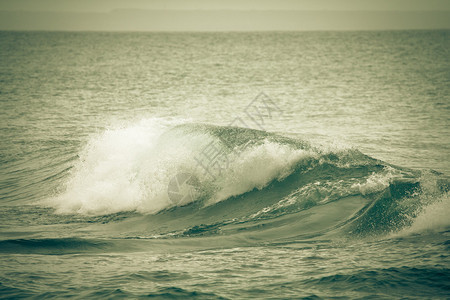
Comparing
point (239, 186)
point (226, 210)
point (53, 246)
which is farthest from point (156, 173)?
point (53, 246)

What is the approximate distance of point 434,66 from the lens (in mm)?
59469

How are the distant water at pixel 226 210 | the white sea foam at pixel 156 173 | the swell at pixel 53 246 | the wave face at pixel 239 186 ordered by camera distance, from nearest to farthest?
A: the distant water at pixel 226 210 < the swell at pixel 53 246 < the wave face at pixel 239 186 < the white sea foam at pixel 156 173

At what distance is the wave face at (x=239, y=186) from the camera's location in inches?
393

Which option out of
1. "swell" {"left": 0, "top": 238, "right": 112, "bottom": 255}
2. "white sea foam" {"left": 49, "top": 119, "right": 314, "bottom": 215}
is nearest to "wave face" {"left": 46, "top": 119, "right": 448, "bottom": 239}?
"white sea foam" {"left": 49, "top": 119, "right": 314, "bottom": 215}

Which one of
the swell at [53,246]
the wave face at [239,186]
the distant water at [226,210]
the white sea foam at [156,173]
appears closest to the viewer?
the distant water at [226,210]

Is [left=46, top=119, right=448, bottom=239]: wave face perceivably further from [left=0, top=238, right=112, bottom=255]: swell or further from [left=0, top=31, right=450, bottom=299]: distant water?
[left=0, top=238, right=112, bottom=255]: swell

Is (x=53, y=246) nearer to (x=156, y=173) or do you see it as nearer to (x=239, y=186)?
(x=156, y=173)

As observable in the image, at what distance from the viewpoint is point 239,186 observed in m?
12.3

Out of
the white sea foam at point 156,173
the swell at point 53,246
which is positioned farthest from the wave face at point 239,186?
the swell at point 53,246

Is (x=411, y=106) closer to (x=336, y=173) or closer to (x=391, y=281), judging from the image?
(x=336, y=173)

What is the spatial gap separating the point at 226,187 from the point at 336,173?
2.84m

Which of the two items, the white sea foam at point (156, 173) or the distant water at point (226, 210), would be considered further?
the white sea foam at point (156, 173)

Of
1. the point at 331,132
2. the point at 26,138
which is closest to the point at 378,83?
the point at 331,132

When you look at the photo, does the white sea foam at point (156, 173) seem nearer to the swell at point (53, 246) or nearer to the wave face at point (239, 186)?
the wave face at point (239, 186)
